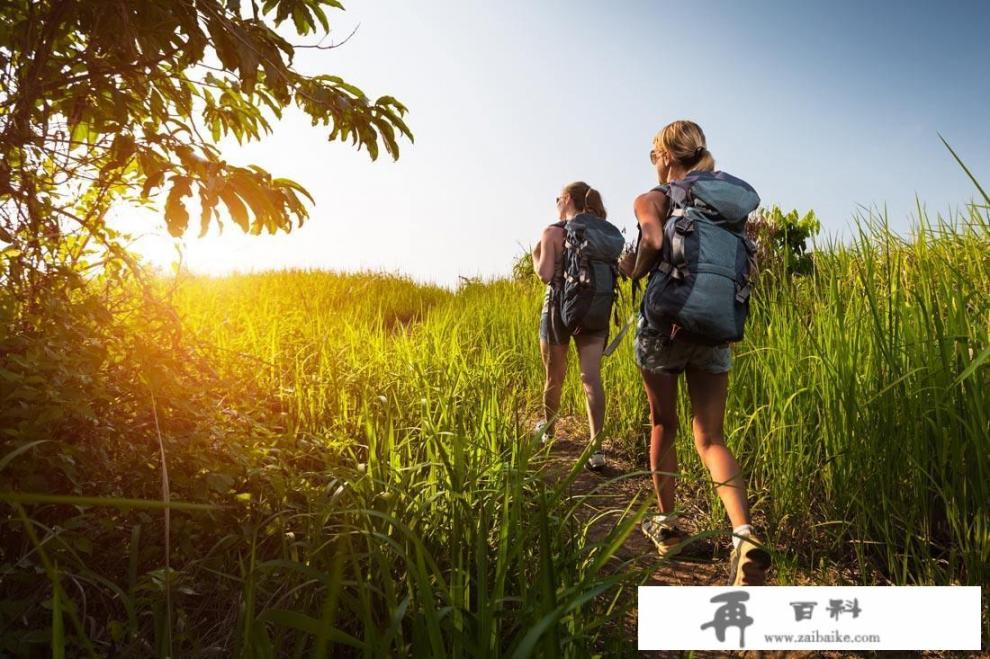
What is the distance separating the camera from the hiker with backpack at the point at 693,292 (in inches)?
101

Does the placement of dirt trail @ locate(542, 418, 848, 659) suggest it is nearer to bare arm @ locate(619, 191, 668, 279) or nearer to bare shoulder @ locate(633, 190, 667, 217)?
bare arm @ locate(619, 191, 668, 279)

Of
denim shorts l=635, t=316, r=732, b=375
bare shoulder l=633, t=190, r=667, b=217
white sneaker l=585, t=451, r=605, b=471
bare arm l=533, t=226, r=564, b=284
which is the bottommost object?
white sneaker l=585, t=451, r=605, b=471

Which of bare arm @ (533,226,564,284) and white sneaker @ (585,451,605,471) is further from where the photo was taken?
bare arm @ (533,226,564,284)

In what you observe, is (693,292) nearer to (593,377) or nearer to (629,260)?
(629,260)

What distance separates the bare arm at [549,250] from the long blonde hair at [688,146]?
1.71 meters

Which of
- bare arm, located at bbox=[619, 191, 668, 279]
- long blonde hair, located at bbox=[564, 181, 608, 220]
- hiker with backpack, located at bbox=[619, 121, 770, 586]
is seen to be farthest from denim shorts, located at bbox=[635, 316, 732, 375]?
long blonde hair, located at bbox=[564, 181, 608, 220]

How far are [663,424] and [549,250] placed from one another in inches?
78.4

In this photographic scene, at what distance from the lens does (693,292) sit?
255cm

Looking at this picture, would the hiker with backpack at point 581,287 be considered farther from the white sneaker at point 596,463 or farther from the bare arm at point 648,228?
the bare arm at point 648,228

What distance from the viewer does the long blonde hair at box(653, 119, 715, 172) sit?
2.82 meters

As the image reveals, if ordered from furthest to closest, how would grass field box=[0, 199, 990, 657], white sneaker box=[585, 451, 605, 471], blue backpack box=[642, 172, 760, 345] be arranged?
1. white sneaker box=[585, 451, 605, 471]
2. blue backpack box=[642, 172, 760, 345]
3. grass field box=[0, 199, 990, 657]

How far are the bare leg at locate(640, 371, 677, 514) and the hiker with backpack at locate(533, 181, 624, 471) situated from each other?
137cm

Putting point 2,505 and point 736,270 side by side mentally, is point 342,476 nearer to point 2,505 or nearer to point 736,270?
point 2,505

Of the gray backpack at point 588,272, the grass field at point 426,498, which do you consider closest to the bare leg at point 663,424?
the grass field at point 426,498
